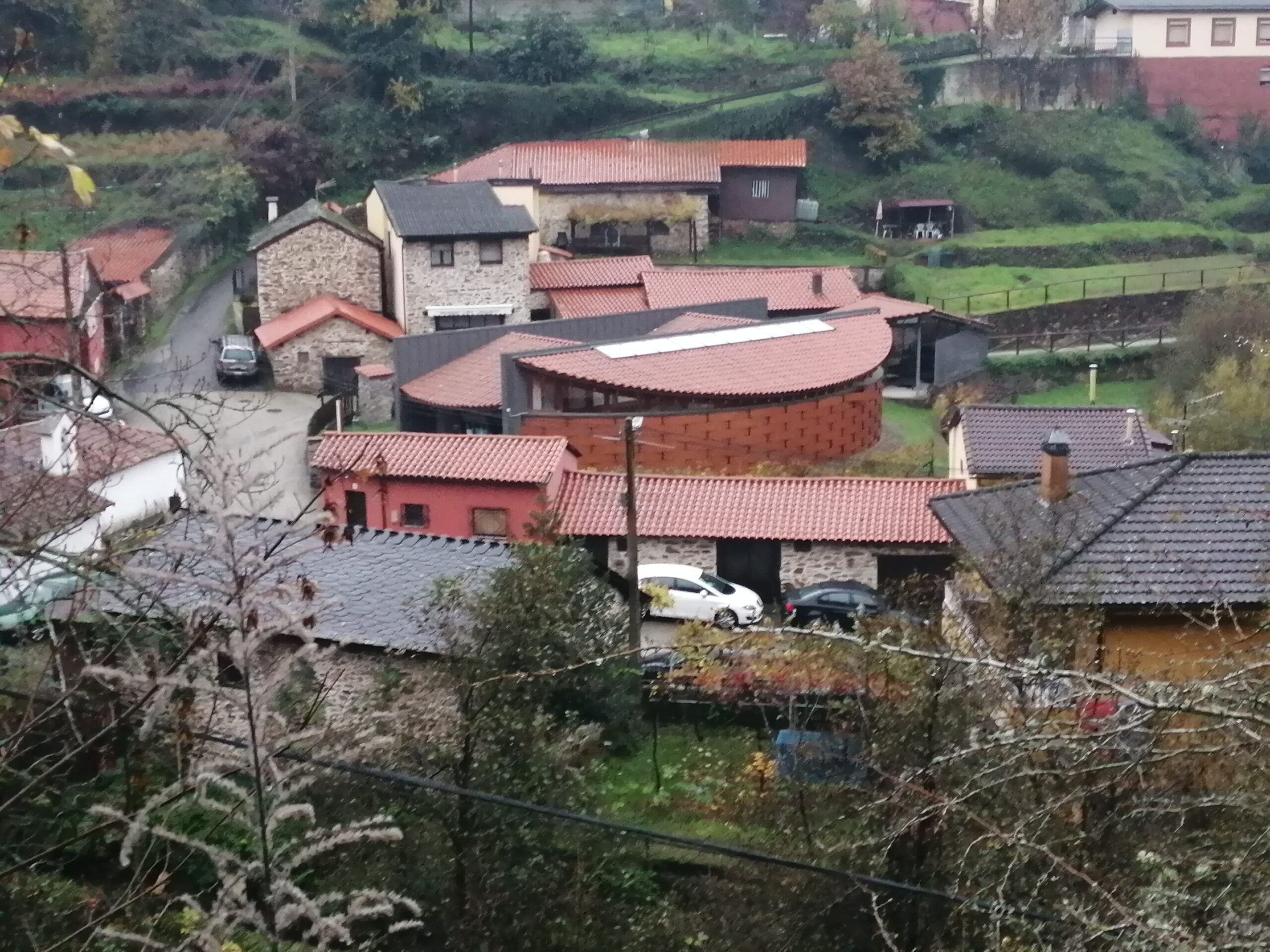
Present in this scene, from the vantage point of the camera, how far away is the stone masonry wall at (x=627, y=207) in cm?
4138

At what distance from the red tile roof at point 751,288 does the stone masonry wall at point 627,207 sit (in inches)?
198

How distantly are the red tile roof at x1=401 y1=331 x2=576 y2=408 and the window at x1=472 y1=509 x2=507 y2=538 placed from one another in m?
4.56

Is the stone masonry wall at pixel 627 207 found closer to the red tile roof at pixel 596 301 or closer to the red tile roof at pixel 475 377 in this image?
the red tile roof at pixel 596 301

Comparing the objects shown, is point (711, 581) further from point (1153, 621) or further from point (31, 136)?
point (31, 136)

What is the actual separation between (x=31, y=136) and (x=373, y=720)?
7.56 metres

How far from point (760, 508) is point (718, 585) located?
1.71 m

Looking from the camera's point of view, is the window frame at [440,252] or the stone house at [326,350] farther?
the window frame at [440,252]

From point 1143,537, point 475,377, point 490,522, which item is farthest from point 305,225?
point 1143,537

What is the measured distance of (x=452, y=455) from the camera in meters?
23.0

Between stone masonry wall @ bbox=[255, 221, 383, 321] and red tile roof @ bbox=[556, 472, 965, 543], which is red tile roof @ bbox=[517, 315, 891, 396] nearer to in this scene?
red tile roof @ bbox=[556, 472, 965, 543]

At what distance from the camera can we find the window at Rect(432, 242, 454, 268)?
109ft

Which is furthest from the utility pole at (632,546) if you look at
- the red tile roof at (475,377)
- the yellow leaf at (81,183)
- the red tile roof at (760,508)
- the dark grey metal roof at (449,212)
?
the dark grey metal roof at (449,212)

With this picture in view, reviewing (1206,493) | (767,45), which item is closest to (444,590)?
(1206,493)

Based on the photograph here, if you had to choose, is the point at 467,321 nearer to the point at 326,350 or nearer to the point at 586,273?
the point at 586,273
